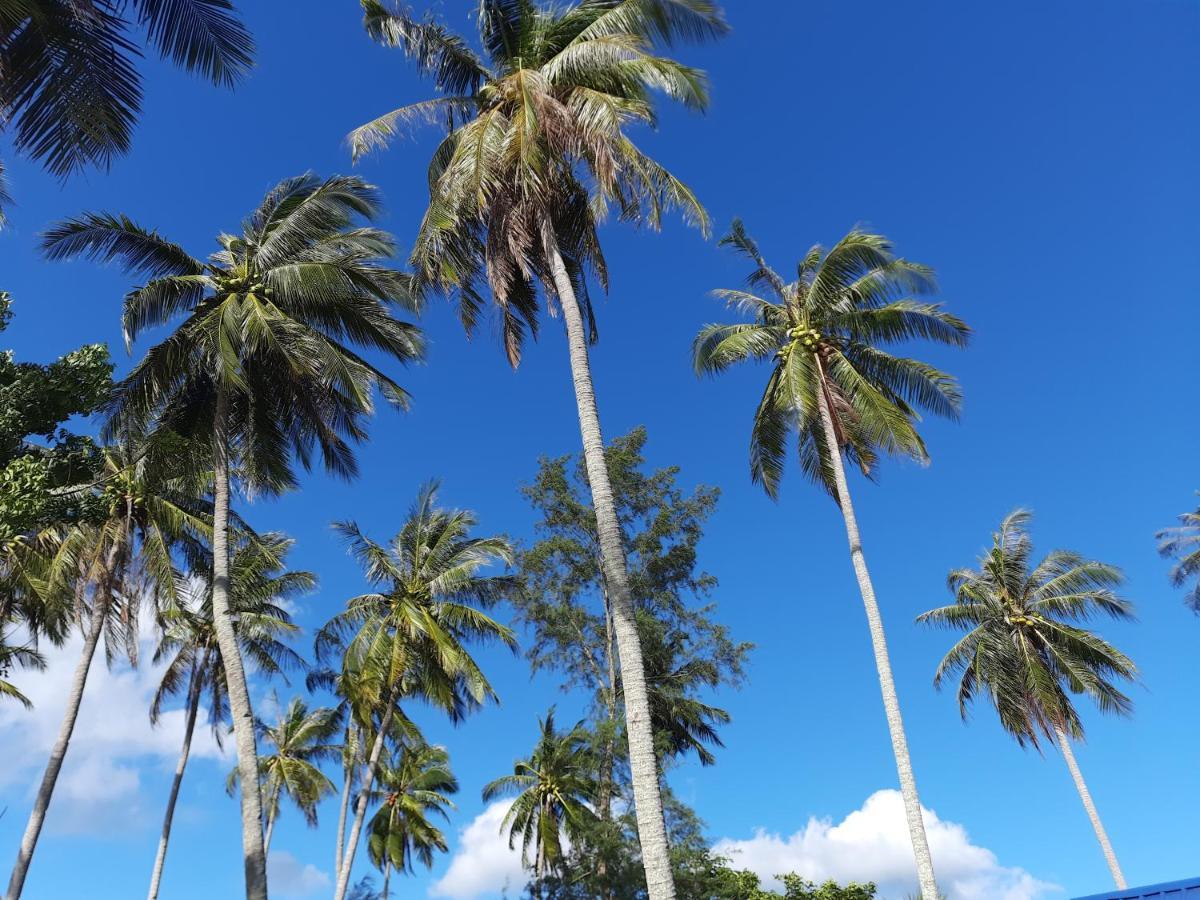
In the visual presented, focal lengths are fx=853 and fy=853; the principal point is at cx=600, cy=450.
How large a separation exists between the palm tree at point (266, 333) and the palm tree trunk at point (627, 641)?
5.21 m

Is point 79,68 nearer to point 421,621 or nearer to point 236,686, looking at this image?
point 236,686

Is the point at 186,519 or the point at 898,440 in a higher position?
the point at 186,519

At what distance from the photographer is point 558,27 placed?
1314 cm

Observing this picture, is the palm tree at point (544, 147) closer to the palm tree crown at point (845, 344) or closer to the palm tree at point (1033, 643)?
the palm tree crown at point (845, 344)

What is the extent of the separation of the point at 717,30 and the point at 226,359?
902 centimetres

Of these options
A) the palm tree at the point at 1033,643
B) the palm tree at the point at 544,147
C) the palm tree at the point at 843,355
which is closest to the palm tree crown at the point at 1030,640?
the palm tree at the point at 1033,643

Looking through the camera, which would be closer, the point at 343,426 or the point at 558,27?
the point at 558,27

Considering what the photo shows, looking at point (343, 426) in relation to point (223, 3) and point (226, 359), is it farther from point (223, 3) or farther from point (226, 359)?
point (223, 3)

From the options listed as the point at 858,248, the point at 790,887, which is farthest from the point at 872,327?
the point at 790,887

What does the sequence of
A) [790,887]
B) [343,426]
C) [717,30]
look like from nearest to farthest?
[717,30] → [343,426] → [790,887]

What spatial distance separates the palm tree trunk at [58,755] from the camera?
1548 cm

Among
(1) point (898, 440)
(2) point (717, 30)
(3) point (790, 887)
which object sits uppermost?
(2) point (717, 30)

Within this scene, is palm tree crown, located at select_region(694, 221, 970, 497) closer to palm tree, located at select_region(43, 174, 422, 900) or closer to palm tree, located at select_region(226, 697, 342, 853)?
palm tree, located at select_region(43, 174, 422, 900)

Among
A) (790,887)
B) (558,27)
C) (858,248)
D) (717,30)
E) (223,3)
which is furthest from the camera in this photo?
(790,887)
